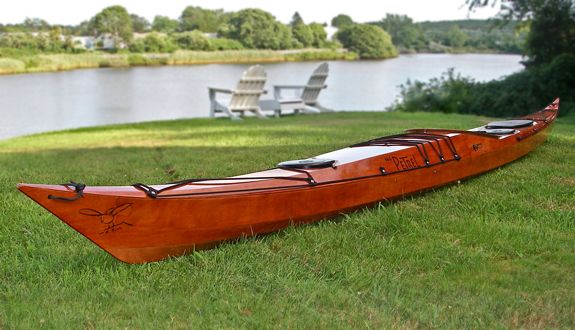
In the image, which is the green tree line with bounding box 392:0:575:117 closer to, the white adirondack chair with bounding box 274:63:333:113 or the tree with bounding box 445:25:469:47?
the white adirondack chair with bounding box 274:63:333:113

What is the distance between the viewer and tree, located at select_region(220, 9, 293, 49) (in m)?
66.8

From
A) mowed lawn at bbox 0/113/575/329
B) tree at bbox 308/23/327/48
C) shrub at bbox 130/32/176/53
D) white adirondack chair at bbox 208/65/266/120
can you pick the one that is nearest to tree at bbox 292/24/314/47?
tree at bbox 308/23/327/48

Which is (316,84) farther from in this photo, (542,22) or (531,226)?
(531,226)

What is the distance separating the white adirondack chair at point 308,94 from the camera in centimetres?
1709

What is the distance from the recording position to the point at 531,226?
4.07 meters

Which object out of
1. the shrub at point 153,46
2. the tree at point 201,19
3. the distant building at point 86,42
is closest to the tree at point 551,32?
the shrub at point 153,46

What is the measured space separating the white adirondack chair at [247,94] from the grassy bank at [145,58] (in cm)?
3048

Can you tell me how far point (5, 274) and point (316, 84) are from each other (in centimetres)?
1471

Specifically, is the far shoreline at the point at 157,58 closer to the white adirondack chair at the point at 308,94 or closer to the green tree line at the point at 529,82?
the white adirondack chair at the point at 308,94

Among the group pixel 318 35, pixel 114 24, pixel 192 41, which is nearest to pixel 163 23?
pixel 114 24

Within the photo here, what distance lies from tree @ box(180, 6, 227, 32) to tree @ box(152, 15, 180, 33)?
110cm

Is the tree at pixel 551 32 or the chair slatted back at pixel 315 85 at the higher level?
the tree at pixel 551 32

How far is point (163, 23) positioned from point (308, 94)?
88.2 meters

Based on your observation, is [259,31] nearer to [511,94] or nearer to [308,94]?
[308,94]
